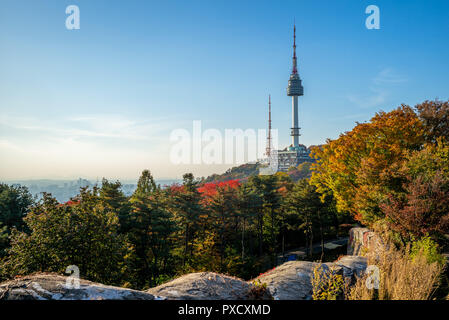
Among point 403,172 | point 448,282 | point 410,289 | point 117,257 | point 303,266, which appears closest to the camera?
point 410,289

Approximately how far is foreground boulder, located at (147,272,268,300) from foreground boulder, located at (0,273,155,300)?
1.77ft

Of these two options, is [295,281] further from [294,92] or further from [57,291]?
[294,92]

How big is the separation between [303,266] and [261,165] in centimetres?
11197

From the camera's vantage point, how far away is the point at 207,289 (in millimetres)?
3709

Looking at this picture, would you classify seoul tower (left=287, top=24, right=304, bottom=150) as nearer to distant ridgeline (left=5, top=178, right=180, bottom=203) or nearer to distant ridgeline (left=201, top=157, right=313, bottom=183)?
distant ridgeline (left=201, top=157, right=313, bottom=183)

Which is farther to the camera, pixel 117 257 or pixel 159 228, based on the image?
pixel 159 228

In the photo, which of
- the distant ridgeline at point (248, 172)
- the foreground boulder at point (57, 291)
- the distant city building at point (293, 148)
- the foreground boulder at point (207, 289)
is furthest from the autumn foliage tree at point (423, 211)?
the distant city building at point (293, 148)

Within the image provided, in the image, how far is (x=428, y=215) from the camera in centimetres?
846

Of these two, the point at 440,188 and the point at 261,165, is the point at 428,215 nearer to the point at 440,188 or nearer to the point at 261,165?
the point at 440,188

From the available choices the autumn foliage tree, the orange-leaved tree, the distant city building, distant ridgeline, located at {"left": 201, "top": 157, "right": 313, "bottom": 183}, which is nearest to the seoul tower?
the distant city building

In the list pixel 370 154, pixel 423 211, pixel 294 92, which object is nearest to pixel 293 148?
pixel 294 92

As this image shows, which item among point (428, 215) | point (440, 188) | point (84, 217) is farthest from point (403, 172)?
point (84, 217)

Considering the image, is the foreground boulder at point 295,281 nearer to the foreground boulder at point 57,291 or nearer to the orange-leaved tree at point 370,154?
the foreground boulder at point 57,291

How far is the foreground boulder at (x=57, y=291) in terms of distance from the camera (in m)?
2.77
